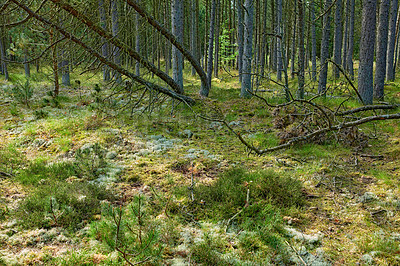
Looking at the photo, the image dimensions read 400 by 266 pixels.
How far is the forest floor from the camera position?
2.64 m

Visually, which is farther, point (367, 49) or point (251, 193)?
point (367, 49)

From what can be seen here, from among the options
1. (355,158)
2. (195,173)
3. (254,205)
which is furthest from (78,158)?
(355,158)

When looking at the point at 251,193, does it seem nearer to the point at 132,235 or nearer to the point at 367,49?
the point at 132,235

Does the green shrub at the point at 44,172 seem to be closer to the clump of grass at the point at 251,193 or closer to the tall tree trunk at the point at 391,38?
the clump of grass at the point at 251,193

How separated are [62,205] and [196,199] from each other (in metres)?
1.73

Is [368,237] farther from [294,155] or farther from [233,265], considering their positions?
[294,155]

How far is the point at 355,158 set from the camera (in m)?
4.86

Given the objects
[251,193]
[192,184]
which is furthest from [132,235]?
[251,193]

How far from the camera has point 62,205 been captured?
3217mm

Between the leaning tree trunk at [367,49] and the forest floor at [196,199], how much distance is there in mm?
2339

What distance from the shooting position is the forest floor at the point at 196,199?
2.64 meters

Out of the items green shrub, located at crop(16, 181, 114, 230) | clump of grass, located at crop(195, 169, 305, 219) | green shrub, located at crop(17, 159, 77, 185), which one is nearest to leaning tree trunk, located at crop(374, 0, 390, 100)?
clump of grass, located at crop(195, 169, 305, 219)

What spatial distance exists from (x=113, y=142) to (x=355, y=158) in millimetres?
5046

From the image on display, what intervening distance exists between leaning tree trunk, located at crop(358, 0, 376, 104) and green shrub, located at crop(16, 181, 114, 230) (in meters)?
8.20
